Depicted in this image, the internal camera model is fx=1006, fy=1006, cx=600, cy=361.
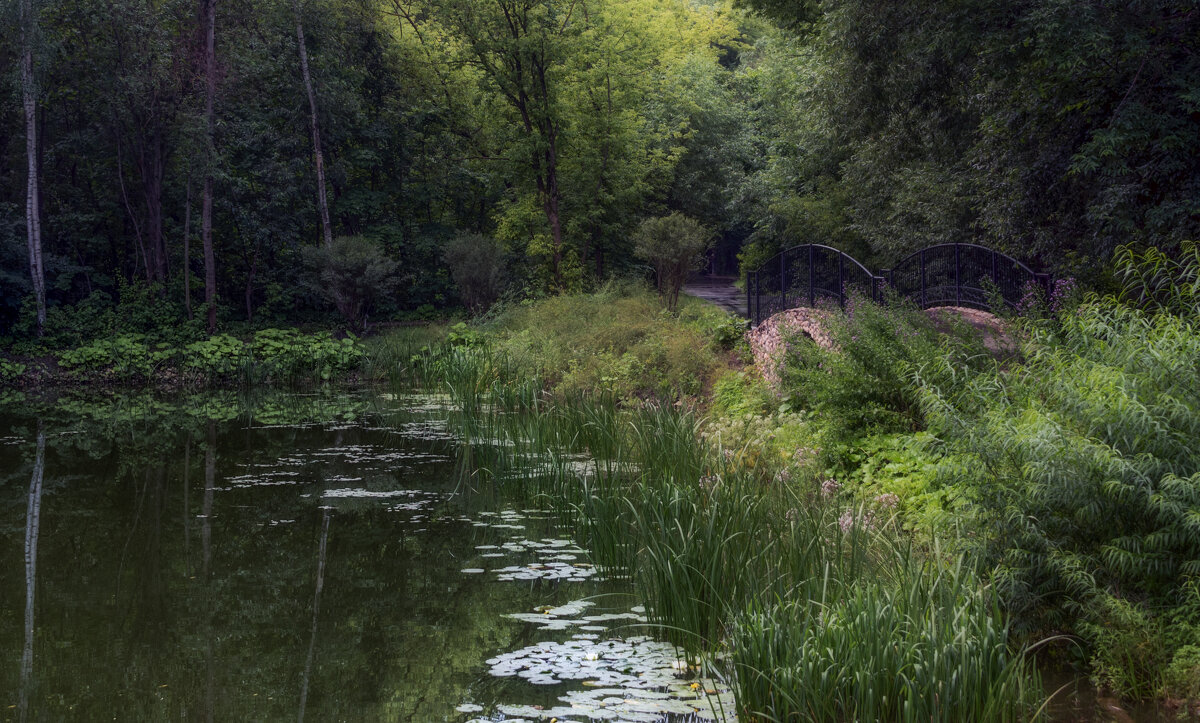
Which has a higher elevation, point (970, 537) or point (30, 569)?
point (970, 537)

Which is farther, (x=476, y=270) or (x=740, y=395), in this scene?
(x=476, y=270)

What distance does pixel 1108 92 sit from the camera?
12633 mm

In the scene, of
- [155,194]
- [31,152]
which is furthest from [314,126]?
[31,152]

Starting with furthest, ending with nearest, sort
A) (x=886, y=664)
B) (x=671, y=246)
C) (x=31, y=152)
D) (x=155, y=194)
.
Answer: (x=671, y=246) < (x=155, y=194) < (x=31, y=152) < (x=886, y=664)

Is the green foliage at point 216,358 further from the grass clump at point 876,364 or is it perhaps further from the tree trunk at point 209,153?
the grass clump at point 876,364

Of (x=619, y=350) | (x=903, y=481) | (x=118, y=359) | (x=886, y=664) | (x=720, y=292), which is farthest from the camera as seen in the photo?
(x=720, y=292)

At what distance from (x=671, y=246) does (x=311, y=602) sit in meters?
23.6

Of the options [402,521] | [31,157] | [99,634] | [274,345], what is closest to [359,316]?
[274,345]

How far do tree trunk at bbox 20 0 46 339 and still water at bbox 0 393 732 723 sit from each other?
48.2 ft

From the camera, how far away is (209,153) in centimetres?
2638

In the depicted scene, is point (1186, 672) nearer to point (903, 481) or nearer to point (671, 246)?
point (903, 481)

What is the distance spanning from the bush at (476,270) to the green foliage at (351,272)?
1.92 meters

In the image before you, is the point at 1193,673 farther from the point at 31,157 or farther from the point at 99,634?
the point at 31,157

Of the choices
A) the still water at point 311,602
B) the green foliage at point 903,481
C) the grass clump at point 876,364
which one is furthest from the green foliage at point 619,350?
the green foliage at point 903,481
